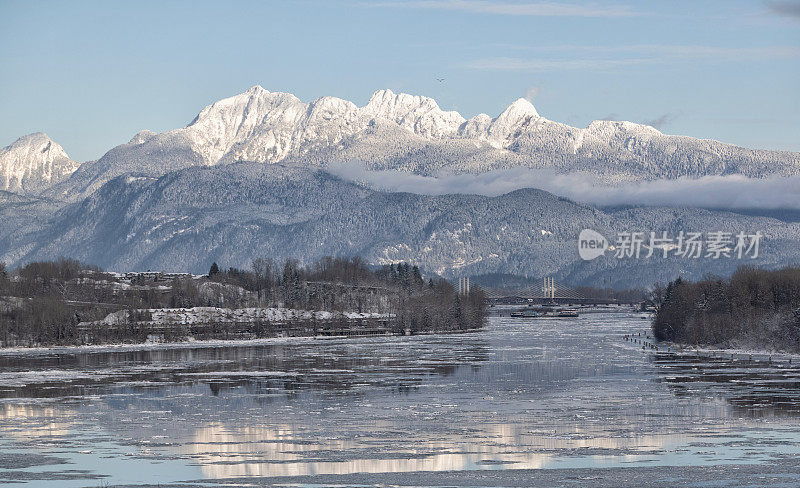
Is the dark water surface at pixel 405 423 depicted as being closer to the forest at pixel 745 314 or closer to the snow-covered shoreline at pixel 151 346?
Answer: the forest at pixel 745 314

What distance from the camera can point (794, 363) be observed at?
11625cm

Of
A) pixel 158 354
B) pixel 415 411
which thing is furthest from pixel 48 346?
pixel 415 411

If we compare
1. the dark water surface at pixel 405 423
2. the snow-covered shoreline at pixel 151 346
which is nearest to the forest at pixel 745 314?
the dark water surface at pixel 405 423

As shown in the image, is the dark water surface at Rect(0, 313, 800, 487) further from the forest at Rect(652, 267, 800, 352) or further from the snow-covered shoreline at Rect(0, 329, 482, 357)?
the snow-covered shoreline at Rect(0, 329, 482, 357)

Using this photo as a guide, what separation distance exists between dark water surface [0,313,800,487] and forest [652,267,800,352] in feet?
66.0

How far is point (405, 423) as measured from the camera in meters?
67.2

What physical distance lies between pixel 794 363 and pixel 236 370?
62856 millimetres

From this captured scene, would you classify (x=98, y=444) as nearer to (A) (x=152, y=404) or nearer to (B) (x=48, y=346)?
(A) (x=152, y=404)

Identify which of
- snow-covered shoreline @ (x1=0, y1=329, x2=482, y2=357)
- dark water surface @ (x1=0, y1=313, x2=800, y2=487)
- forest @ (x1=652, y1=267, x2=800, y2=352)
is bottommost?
dark water surface @ (x1=0, y1=313, x2=800, y2=487)

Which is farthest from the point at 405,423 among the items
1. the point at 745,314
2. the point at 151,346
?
the point at 151,346

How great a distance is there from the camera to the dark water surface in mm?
49344

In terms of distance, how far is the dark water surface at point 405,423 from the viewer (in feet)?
162

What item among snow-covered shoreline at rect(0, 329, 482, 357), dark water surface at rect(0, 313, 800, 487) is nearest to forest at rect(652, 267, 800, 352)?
dark water surface at rect(0, 313, 800, 487)

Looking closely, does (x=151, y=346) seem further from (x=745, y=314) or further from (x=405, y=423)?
(x=405, y=423)
